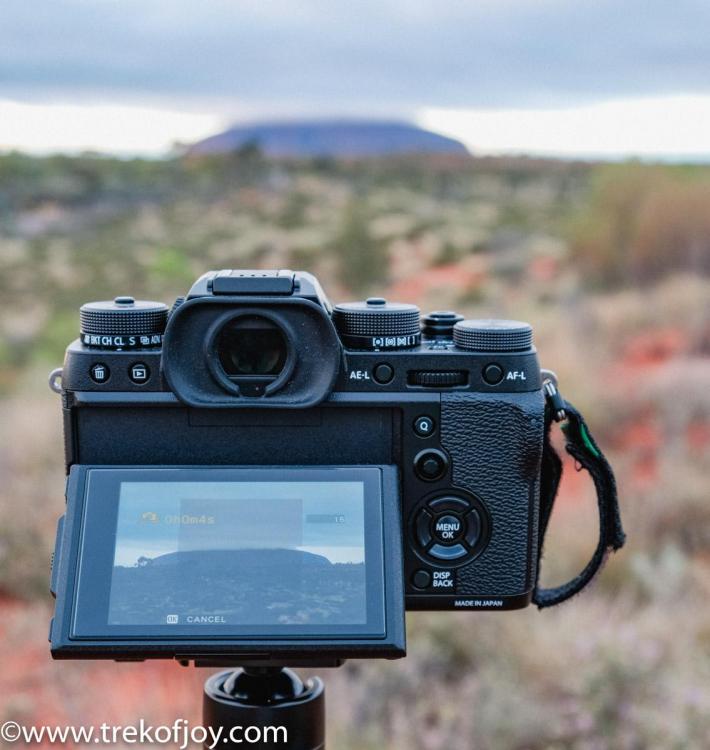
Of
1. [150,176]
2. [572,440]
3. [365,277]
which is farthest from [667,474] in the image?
[150,176]

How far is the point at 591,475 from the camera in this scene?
1.47 metres

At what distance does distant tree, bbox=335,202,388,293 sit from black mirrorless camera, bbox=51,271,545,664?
9.43m

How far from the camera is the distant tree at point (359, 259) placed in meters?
11.0

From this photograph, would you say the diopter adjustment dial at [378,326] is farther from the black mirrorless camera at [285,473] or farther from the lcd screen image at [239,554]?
the lcd screen image at [239,554]

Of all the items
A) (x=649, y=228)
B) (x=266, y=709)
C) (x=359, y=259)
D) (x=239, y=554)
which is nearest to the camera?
(x=239, y=554)

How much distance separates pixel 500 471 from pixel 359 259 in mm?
9957

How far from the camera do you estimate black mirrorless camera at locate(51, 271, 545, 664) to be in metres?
1.23

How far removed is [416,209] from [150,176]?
5357 millimetres

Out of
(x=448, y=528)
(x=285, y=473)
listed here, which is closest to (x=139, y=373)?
(x=285, y=473)

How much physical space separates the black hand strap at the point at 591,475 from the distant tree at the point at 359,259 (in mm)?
9323

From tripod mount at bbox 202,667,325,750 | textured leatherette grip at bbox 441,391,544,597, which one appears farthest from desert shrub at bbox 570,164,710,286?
tripod mount at bbox 202,667,325,750

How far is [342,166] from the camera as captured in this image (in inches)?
1011

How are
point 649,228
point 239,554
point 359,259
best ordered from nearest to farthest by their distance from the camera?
point 239,554
point 649,228
point 359,259

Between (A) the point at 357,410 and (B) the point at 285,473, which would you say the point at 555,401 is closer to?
(A) the point at 357,410
